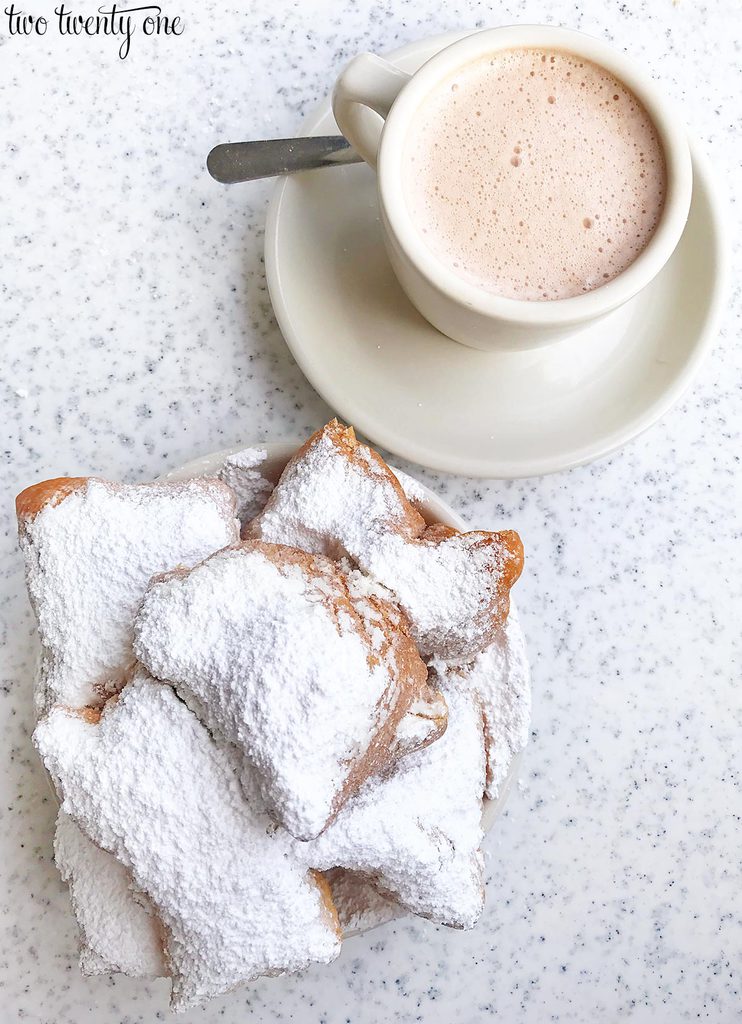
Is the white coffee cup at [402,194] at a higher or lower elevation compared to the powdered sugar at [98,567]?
higher

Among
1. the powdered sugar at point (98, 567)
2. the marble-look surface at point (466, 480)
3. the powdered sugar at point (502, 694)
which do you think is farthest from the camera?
the marble-look surface at point (466, 480)

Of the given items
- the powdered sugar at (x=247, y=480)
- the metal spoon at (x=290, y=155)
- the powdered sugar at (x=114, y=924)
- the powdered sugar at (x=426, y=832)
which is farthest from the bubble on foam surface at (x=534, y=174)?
the powdered sugar at (x=114, y=924)

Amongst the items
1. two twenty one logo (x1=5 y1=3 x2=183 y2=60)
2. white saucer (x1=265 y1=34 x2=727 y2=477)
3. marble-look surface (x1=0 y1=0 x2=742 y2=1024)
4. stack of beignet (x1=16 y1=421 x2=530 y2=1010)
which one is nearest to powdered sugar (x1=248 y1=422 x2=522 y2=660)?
stack of beignet (x1=16 y1=421 x2=530 y2=1010)

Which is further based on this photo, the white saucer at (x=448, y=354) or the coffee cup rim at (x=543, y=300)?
the white saucer at (x=448, y=354)

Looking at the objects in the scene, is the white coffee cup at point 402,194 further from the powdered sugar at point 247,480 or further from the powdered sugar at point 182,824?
the powdered sugar at point 182,824

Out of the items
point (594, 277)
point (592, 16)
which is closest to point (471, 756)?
point (594, 277)

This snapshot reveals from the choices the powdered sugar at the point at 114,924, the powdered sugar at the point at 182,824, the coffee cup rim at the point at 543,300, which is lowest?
the powdered sugar at the point at 114,924

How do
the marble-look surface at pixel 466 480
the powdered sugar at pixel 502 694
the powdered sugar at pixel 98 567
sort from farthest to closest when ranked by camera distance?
the marble-look surface at pixel 466 480
the powdered sugar at pixel 502 694
the powdered sugar at pixel 98 567
